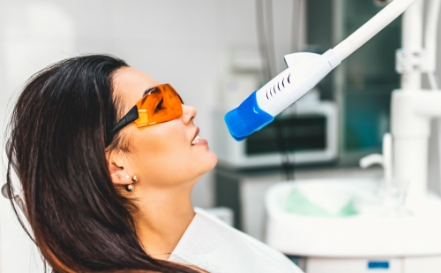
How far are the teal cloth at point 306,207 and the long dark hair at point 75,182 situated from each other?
500mm

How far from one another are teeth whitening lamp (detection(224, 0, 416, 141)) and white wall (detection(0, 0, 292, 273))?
80 cm

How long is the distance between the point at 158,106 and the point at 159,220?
0.23m

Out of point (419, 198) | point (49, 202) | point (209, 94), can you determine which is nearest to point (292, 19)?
point (209, 94)

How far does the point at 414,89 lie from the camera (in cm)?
95

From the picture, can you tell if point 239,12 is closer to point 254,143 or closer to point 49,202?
point 254,143

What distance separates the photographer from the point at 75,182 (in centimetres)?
70

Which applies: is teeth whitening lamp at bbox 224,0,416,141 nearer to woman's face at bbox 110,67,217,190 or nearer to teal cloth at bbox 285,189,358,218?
woman's face at bbox 110,67,217,190

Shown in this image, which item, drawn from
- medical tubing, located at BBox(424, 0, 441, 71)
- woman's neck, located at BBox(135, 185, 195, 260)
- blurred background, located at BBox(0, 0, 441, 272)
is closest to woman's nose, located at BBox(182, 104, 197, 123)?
woman's neck, located at BBox(135, 185, 195, 260)

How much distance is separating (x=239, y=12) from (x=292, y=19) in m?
0.32

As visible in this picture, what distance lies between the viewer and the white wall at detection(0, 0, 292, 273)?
150cm

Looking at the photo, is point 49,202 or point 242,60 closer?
point 49,202

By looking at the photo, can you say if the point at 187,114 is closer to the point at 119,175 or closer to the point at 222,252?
the point at 119,175

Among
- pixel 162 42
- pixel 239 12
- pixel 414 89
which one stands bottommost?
pixel 414 89

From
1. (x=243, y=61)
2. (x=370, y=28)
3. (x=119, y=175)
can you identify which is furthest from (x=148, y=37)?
(x=370, y=28)
